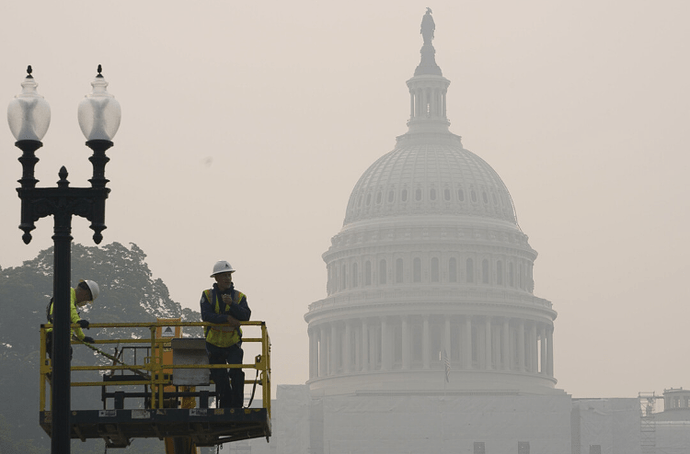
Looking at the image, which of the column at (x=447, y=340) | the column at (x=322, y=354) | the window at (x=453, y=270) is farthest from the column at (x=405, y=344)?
the column at (x=322, y=354)

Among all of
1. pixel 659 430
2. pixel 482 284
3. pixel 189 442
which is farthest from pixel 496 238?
pixel 189 442

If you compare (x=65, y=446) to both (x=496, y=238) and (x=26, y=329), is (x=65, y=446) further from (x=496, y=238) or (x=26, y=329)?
(x=496, y=238)

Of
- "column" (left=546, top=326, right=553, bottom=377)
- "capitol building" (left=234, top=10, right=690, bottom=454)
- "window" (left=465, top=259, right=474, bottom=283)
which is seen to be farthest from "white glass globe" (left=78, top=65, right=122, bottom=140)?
"column" (left=546, top=326, right=553, bottom=377)

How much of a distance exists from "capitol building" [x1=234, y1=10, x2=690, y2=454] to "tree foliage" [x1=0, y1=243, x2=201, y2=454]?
3841cm

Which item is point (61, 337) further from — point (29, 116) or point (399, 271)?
point (399, 271)

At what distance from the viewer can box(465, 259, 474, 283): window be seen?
162875 mm

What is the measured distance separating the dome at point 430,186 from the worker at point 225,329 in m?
143

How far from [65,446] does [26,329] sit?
76.3 m

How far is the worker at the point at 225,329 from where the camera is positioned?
2161 cm

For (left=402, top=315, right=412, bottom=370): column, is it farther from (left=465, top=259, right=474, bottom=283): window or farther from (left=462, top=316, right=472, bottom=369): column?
(left=465, top=259, right=474, bottom=283): window

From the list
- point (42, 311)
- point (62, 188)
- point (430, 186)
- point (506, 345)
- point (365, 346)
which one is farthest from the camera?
point (430, 186)

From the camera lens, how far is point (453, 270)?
535 ft

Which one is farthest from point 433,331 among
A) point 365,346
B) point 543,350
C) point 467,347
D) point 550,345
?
point 550,345

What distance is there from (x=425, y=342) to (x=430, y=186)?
16.8 meters
